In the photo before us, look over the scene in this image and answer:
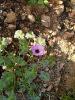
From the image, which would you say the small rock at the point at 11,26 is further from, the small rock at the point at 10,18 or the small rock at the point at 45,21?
the small rock at the point at 45,21

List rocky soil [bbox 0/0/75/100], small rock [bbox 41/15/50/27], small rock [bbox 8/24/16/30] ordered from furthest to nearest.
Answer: small rock [bbox 41/15/50/27] → small rock [bbox 8/24/16/30] → rocky soil [bbox 0/0/75/100]

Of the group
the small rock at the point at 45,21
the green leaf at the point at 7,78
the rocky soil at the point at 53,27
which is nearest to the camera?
the green leaf at the point at 7,78

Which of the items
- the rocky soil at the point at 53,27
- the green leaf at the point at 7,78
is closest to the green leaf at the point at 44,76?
the green leaf at the point at 7,78

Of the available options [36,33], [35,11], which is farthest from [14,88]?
[35,11]

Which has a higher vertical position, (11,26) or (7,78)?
(11,26)

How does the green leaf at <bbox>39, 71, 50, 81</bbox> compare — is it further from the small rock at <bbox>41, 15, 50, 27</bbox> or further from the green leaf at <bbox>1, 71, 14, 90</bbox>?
the small rock at <bbox>41, 15, 50, 27</bbox>

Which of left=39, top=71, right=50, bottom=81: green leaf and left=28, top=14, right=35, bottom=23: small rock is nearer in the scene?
left=39, top=71, right=50, bottom=81: green leaf

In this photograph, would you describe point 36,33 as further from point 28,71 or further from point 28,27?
point 28,71

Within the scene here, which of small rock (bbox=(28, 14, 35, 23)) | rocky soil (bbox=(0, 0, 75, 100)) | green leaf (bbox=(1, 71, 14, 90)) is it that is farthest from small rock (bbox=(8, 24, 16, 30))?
green leaf (bbox=(1, 71, 14, 90))

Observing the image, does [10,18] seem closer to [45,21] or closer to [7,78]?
[45,21]

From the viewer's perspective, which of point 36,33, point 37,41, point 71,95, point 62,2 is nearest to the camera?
point 37,41

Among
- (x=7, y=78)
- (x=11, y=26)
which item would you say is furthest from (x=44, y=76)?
(x=11, y=26)
